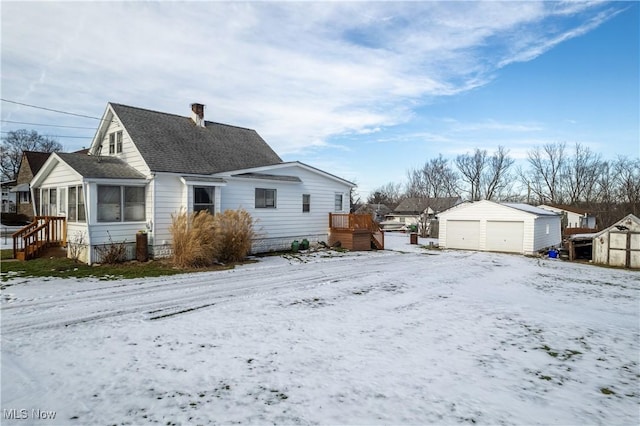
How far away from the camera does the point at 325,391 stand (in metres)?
4.48

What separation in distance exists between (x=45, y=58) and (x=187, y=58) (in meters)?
5.81

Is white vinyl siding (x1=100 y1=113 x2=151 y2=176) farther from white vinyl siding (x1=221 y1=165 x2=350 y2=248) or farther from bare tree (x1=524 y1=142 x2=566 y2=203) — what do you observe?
bare tree (x1=524 y1=142 x2=566 y2=203)

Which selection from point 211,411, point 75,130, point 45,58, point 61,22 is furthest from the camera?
Result: point 75,130

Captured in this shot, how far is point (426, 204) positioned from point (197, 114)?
33.8 meters

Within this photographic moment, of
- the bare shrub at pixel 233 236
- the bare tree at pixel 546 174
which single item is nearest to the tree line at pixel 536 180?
the bare tree at pixel 546 174

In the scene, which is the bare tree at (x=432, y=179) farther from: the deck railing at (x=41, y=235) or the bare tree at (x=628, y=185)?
the deck railing at (x=41, y=235)

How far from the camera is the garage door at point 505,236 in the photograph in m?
21.5

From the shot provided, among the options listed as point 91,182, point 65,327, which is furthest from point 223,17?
point 65,327

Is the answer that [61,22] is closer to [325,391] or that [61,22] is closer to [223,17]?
[223,17]

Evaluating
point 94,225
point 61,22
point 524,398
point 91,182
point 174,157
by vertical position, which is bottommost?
point 524,398

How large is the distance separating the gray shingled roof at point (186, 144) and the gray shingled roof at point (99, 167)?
3.03 feet

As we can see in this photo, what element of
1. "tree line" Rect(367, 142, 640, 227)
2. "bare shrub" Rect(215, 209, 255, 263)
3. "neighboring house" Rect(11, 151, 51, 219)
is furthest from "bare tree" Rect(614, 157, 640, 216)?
"neighboring house" Rect(11, 151, 51, 219)

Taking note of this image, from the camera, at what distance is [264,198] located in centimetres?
1794

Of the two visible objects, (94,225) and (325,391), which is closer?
(325,391)
